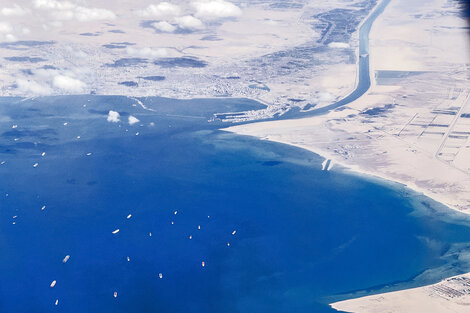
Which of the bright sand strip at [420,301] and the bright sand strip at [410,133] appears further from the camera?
the bright sand strip at [410,133]

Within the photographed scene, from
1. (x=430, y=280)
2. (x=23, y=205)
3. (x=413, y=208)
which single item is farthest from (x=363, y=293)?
(x=23, y=205)

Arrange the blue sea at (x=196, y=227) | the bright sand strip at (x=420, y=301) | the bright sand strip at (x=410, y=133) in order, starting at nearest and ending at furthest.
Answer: the bright sand strip at (x=420, y=301), the bright sand strip at (x=410, y=133), the blue sea at (x=196, y=227)

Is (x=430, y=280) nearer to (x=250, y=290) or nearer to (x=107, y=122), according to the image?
(x=250, y=290)

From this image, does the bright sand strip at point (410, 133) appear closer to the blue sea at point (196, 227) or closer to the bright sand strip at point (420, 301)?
the bright sand strip at point (420, 301)

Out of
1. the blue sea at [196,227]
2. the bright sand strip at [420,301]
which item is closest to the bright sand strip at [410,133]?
the bright sand strip at [420,301]

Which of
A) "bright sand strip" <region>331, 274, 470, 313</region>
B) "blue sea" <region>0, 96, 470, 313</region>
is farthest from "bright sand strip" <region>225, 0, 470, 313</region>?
"blue sea" <region>0, 96, 470, 313</region>

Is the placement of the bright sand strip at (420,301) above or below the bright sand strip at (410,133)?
below
